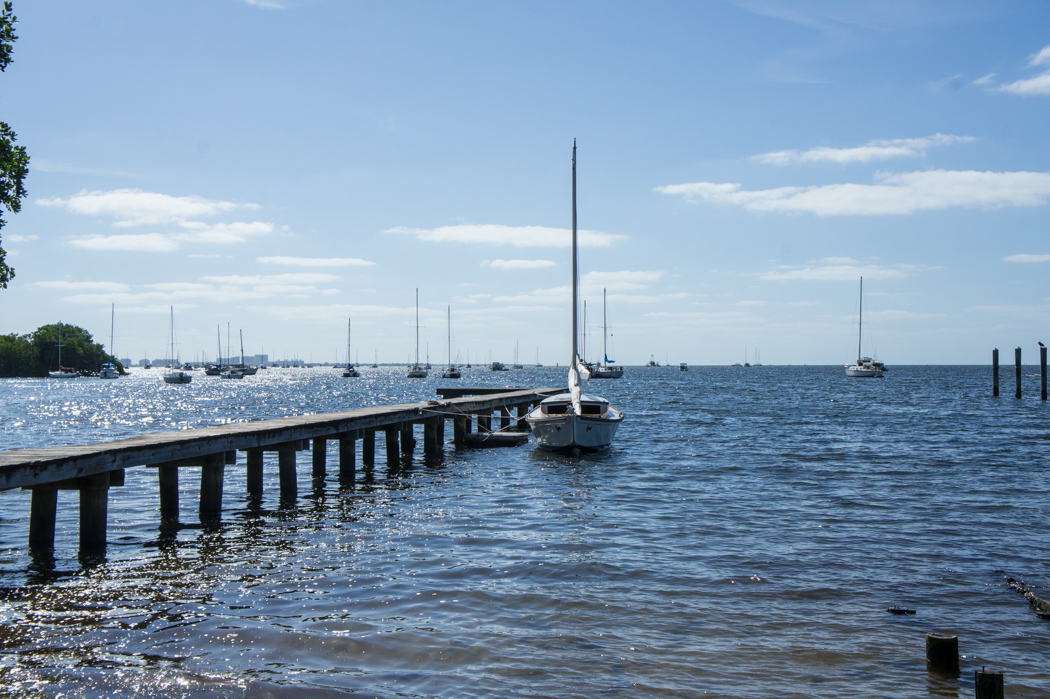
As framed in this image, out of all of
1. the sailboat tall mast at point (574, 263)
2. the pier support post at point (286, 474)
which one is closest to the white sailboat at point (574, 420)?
the sailboat tall mast at point (574, 263)

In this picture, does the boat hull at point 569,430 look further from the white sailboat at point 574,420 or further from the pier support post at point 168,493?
the pier support post at point 168,493

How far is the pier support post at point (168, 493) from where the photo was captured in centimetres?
1517

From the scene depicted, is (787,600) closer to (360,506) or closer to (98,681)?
(98,681)

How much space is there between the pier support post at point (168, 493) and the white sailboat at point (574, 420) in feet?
45.9

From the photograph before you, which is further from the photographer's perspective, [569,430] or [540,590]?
[569,430]

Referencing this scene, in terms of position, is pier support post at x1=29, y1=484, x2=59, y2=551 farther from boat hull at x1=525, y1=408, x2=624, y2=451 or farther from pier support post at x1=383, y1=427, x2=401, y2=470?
boat hull at x1=525, y1=408, x2=624, y2=451

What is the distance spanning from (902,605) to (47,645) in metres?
10.3

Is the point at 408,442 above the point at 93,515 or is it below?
below

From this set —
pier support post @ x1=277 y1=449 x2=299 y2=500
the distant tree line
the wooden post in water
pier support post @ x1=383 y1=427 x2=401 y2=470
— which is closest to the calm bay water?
pier support post @ x1=277 y1=449 x2=299 y2=500

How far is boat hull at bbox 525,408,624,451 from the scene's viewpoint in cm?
2684

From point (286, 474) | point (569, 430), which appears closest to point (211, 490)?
point (286, 474)

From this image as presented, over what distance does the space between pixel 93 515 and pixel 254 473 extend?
557cm

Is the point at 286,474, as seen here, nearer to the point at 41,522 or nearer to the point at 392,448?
the point at 41,522

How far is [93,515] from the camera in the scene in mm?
12391
